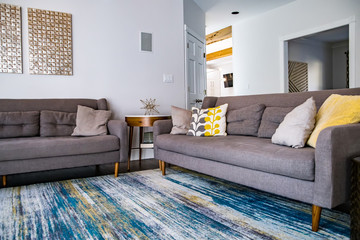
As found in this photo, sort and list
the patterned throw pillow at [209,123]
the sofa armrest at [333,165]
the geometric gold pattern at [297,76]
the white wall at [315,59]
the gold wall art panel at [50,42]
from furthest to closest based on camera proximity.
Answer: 1. the white wall at [315,59]
2. the geometric gold pattern at [297,76]
3. the gold wall art panel at [50,42]
4. the patterned throw pillow at [209,123]
5. the sofa armrest at [333,165]

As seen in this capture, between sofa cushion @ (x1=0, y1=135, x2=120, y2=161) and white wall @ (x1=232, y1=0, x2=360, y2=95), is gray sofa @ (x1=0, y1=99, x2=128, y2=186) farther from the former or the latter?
white wall @ (x1=232, y1=0, x2=360, y2=95)

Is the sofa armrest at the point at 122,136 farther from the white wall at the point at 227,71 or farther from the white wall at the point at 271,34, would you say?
the white wall at the point at 227,71

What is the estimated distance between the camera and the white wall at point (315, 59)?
6.72m

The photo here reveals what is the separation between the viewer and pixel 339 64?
771 centimetres

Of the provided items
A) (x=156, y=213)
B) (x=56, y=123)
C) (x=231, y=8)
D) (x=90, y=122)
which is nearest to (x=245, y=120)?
(x=156, y=213)

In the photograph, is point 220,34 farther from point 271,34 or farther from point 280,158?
point 280,158

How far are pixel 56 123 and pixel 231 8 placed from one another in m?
4.13

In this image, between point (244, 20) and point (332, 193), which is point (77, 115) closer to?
point (332, 193)

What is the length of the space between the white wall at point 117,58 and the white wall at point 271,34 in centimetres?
231

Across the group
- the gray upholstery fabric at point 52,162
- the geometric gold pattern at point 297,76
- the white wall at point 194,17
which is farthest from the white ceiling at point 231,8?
the gray upholstery fabric at point 52,162

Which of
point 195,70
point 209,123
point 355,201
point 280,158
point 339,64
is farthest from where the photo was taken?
point 339,64

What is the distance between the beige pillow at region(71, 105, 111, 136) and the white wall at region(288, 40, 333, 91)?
205 inches

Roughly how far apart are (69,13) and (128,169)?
2223 mm

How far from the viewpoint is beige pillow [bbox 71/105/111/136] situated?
3000 mm
